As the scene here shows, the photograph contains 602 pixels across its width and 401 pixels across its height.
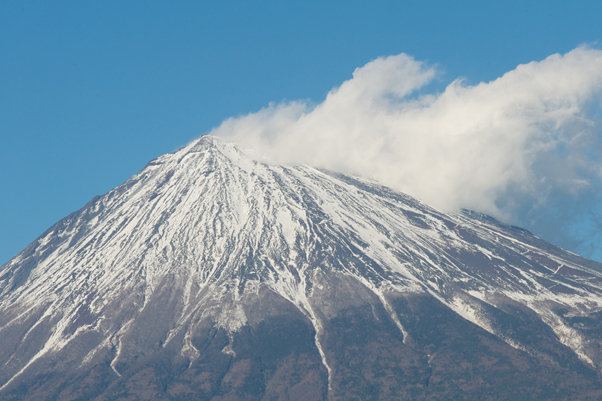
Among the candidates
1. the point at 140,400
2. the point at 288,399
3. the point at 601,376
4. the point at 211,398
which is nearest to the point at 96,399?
the point at 140,400

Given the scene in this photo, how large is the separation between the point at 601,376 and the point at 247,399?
9328 cm

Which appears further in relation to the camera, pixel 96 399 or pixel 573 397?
pixel 96 399

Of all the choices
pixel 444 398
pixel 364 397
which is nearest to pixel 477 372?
pixel 444 398

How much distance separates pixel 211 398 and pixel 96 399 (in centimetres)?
3047

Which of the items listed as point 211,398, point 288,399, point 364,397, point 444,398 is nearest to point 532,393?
point 444,398

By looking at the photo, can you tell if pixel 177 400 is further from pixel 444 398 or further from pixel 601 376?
pixel 601 376

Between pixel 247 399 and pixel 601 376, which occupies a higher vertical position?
pixel 601 376

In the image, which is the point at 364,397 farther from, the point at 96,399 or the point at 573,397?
the point at 96,399

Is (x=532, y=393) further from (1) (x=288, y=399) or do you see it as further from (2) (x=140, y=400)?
(2) (x=140, y=400)

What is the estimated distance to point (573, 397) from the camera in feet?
612

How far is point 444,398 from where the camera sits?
192m

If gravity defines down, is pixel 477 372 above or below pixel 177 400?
above

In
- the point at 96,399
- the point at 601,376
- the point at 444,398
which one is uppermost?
the point at 601,376

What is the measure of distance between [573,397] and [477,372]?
24.4 meters
